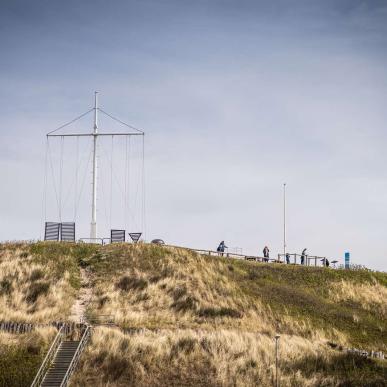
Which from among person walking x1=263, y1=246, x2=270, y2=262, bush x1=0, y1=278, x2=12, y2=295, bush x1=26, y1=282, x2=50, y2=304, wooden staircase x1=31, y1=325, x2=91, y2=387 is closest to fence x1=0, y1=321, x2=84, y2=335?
wooden staircase x1=31, y1=325, x2=91, y2=387

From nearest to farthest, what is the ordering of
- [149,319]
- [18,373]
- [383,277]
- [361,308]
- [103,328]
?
[18,373]
[103,328]
[149,319]
[361,308]
[383,277]

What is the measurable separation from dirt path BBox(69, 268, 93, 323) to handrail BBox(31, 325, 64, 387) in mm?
5031

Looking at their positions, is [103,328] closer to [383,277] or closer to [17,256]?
[17,256]

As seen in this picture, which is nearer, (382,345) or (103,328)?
(103,328)

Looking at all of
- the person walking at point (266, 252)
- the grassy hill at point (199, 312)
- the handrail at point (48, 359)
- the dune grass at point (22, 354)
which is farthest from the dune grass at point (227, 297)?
the dune grass at point (22, 354)

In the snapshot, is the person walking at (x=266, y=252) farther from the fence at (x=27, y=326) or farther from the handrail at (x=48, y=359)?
the handrail at (x=48, y=359)

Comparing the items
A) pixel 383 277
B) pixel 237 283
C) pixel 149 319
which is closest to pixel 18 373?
pixel 149 319

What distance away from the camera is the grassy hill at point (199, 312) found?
41.7 meters

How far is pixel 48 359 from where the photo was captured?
41.2m

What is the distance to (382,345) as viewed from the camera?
180 feet

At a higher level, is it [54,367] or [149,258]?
[149,258]

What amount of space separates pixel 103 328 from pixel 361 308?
2812cm

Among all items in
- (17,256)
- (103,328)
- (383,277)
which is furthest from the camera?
(383,277)

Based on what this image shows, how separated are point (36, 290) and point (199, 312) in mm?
12463
